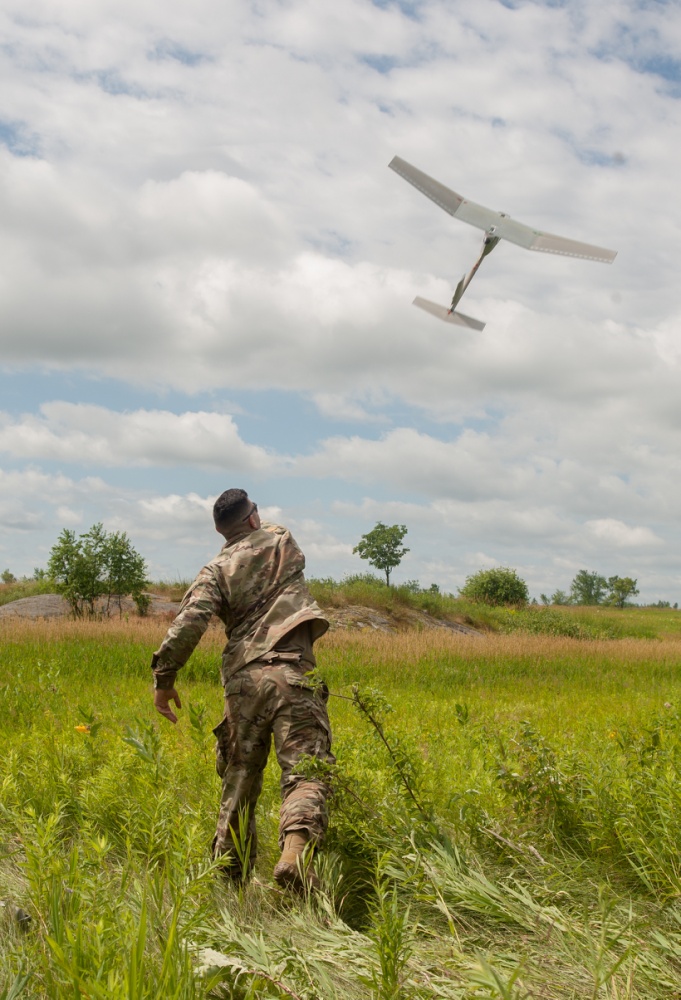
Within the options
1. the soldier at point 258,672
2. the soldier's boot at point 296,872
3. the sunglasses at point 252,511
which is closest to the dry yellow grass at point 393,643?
the sunglasses at point 252,511

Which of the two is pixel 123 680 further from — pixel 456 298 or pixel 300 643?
pixel 456 298

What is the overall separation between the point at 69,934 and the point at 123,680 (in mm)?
11542

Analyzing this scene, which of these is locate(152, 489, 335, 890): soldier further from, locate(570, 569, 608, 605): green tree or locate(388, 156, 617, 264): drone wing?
locate(570, 569, 608, 605): green tree

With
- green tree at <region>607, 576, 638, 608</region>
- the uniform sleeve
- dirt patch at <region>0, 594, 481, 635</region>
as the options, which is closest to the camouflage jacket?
the uniform sleeve

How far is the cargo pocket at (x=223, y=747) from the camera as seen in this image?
5.16 metres

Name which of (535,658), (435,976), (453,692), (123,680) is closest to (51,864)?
(435,976)

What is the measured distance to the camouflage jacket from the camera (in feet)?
17.1

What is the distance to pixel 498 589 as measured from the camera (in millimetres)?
45250

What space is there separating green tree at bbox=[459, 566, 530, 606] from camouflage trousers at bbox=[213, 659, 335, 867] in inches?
1580

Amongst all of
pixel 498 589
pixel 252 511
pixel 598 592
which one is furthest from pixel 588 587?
pixel 252 511

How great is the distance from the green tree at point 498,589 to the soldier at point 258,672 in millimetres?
39936

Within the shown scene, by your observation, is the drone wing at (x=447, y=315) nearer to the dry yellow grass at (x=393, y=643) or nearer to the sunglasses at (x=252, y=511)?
the dry yellow grass at (x=393, y=643)

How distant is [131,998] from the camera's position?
96.7 inches

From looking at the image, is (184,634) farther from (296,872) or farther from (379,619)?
(379,619)
